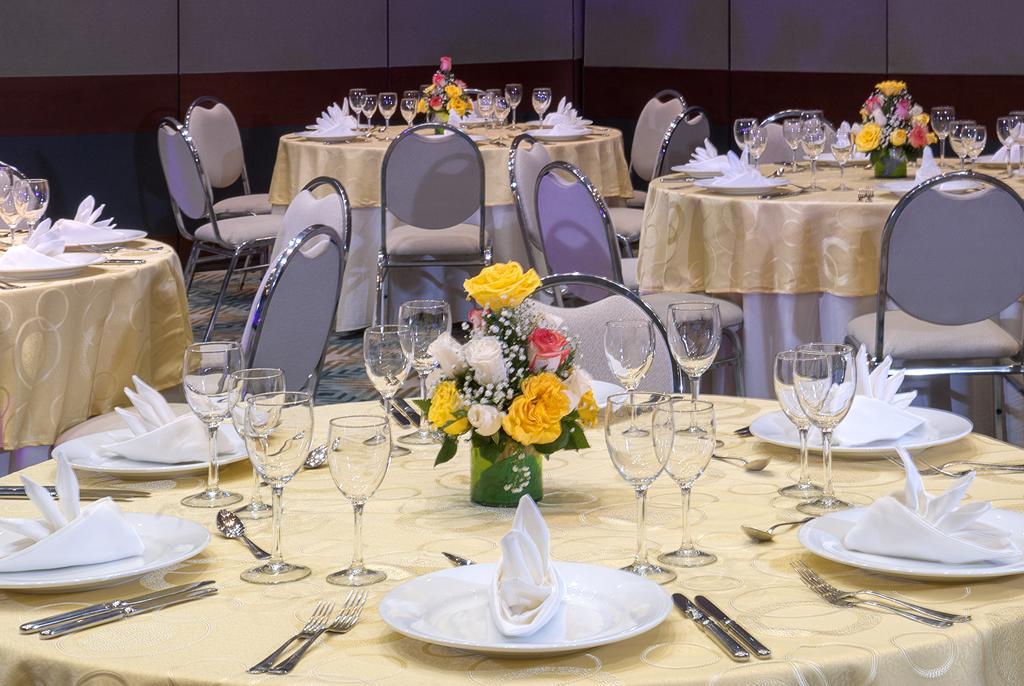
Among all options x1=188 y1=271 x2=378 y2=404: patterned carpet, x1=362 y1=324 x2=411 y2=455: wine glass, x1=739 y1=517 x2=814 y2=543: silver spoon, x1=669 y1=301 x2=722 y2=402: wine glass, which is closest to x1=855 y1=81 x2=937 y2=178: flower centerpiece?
x1=188 y1=271 x2=378 y2=404: patterned carpet

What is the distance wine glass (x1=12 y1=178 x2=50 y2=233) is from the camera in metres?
3.65

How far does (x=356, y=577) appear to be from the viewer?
149cm

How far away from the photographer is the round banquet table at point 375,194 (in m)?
6.18

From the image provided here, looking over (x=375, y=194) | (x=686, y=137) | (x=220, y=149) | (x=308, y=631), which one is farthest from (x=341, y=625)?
(x=220, y=149)

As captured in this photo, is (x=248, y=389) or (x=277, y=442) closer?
(x=277, y=442)

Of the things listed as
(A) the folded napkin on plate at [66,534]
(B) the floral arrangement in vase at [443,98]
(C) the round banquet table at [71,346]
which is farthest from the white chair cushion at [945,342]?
(B) the floral arrangement in vase at [443,98]

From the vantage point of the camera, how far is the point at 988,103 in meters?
7.39

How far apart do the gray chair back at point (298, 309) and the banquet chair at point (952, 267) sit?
1540 mm

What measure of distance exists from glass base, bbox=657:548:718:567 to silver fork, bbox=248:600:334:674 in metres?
0.39

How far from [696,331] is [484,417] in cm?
50

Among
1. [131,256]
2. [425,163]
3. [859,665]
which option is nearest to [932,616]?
[859,665]

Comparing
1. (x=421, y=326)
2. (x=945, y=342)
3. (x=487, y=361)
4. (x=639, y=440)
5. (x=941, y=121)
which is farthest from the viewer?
(x=941, y=121)

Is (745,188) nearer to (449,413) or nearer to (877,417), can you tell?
(877,417)

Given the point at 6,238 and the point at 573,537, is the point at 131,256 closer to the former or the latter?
the point at 6,238
